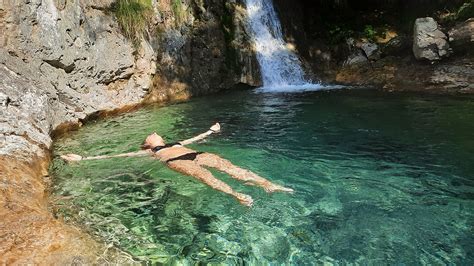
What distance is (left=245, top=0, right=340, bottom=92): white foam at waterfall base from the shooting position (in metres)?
15.1

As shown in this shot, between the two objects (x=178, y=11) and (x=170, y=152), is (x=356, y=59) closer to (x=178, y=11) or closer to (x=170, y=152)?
(x=178, y=11)

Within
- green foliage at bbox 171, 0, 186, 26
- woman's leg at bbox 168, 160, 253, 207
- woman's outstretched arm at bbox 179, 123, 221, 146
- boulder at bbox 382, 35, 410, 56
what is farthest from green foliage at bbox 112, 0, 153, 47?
boulder at bbox 382, 35, 410, 56

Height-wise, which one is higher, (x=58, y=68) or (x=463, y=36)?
(x=463, y=36)

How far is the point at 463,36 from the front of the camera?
12875mm

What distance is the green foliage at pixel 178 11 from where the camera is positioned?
13.9 m

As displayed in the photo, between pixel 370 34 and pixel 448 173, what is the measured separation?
36.1ft

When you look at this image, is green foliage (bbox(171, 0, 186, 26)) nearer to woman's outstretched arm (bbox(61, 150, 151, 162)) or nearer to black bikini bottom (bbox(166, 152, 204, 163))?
woman's outstretched arm (bbox(61, 150, 151, 162))

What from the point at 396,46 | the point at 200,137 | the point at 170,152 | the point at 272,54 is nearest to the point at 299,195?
the point at 170,152

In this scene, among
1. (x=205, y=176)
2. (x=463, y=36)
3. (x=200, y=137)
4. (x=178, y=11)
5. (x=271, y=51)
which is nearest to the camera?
(x=205, y=176)

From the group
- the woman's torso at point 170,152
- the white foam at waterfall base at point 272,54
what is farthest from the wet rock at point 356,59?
the woman's torso at point 170,152

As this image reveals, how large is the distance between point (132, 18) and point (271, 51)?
522cm

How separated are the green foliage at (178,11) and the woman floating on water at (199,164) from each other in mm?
7153

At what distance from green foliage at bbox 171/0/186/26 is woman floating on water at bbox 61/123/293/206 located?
715 centimetres

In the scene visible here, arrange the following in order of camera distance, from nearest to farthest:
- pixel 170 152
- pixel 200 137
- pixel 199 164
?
pixel 199 164
pixel 170 152
pixel 200 137
